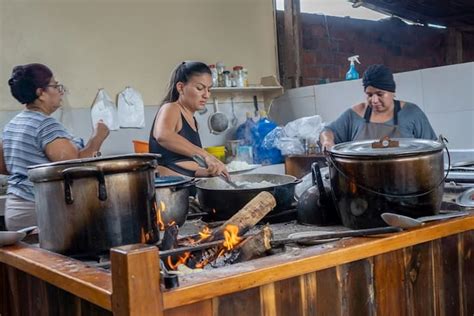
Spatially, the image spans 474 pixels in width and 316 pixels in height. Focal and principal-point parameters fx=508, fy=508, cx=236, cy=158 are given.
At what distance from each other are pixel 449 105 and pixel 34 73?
2501mm

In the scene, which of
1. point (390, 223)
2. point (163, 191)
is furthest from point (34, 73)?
point (390, 223)

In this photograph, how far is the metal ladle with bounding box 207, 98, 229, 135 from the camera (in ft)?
14.4

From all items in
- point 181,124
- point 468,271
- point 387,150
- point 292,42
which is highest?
point 292,42

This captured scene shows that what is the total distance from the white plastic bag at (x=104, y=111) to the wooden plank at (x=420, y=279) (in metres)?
2.92

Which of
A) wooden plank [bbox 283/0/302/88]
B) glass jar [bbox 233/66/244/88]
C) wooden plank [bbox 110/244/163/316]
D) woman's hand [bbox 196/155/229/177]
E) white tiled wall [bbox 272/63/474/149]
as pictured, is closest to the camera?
wooden plank [bbox 110/244/163/316]

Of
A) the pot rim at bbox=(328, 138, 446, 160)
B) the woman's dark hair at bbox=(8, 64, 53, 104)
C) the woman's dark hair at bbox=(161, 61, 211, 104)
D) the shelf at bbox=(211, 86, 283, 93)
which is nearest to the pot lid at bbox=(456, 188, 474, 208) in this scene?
the pot rim at bbox=(328, 138, 446, 160)

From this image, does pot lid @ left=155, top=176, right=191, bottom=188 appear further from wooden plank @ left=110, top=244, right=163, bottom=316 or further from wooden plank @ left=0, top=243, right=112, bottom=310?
wooden plank @ left=110, top=244, right=163, bottom=316

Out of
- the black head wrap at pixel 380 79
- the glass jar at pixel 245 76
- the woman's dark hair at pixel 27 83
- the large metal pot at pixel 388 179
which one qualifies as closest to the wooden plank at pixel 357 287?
the large metal pot at pixel 388 179

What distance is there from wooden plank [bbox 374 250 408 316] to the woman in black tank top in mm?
1318

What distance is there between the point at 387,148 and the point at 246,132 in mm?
3019

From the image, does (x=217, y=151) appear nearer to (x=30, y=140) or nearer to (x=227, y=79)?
(x=227, y=79)

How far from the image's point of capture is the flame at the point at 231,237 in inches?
49.5

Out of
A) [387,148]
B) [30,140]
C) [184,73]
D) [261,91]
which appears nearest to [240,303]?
[387,148]

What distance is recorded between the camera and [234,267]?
1.02 m
